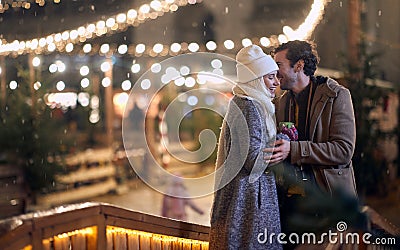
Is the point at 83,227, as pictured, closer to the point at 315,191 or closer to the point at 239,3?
the point at 315,191

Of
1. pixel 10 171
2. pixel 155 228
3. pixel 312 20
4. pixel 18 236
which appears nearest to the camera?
pixel 18 236

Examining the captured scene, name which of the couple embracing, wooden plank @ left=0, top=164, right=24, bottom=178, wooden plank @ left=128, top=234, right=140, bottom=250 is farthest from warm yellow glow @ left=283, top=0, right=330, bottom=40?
wooden plank @ left=0, top=164, right=24, bottom=178

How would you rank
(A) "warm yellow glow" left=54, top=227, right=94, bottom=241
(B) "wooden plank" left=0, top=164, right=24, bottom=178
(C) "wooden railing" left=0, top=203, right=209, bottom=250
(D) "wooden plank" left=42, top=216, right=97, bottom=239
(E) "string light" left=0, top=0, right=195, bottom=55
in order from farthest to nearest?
1. (B) "wooden plank" left=0, top=164, right=24, bottom=178
2. (E) "string light" left=0, top=0, right=195, bottom=55
3. (A) "warm yellow glow" left=54, top=227, right=94, bottom=241
4. (D) "wooden plank" left=42, top=216, right=97, bottom=239
5. (C) "wooden railing" left=0, top=203, right=209, bottom=250

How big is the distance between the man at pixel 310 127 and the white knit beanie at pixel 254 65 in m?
0.19

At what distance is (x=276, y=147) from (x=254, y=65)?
0.37m

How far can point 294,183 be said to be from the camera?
2.77 m

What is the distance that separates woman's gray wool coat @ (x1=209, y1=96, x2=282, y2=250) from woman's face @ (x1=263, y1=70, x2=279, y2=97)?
133mm

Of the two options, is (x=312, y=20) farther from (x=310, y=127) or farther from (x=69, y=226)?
(x=69, y=226)

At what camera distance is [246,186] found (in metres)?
2.59

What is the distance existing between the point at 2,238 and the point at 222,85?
3040mm

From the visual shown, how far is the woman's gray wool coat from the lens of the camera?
2539 millimetres

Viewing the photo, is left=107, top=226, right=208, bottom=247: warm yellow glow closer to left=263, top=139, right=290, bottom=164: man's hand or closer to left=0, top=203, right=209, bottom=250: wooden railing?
left=0, top=203, right=209, bottom=250: wooden railing

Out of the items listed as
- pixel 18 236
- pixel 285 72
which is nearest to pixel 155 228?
pixel 18 236

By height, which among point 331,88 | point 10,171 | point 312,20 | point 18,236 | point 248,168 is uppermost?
point 312,20
